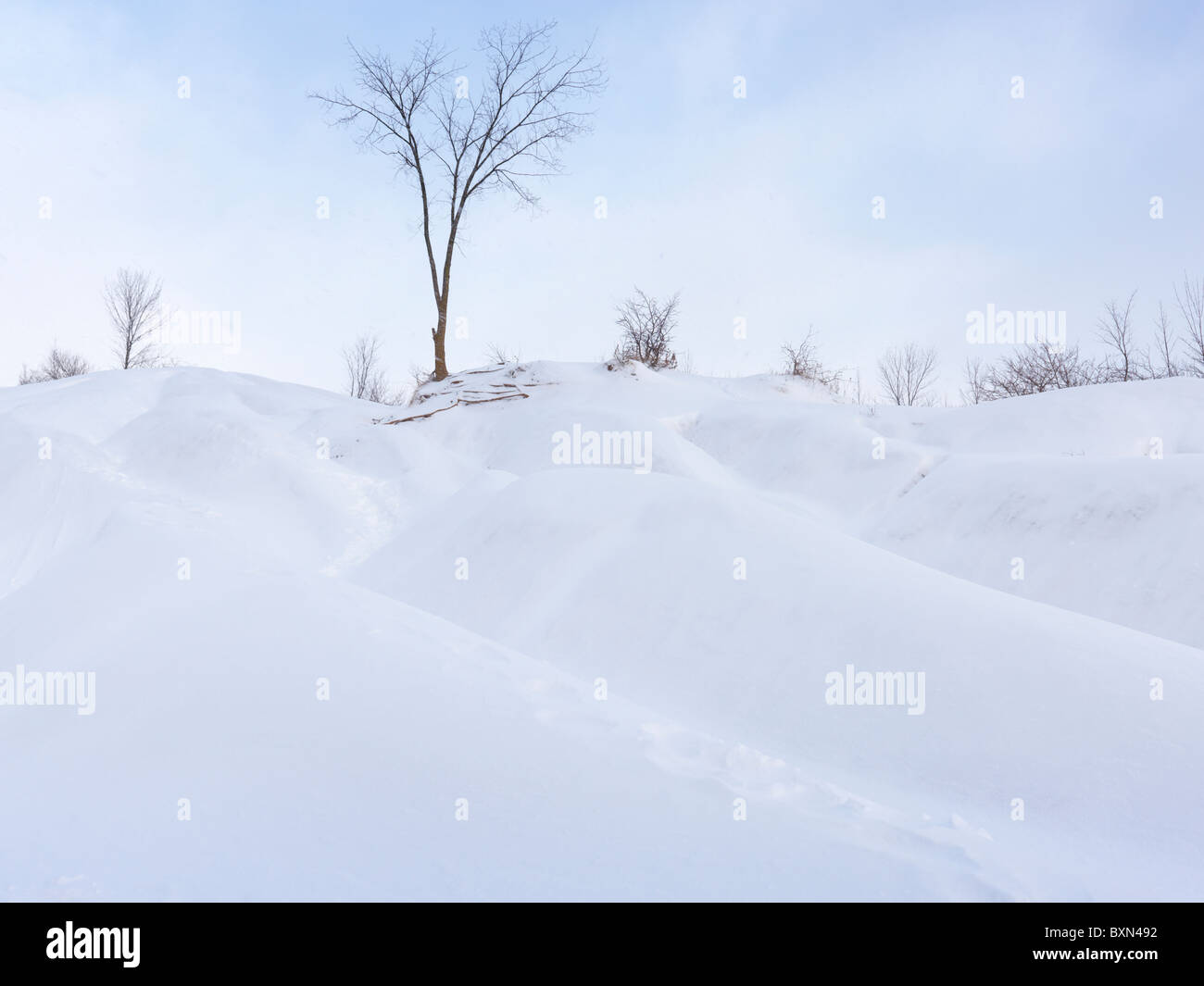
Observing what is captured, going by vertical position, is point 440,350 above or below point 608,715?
above

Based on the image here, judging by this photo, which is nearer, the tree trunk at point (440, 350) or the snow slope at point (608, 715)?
the snow slope at point (608, 715)

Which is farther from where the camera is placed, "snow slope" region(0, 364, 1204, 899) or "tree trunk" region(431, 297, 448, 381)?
"tree trunk" region(431, 297, 448, 381)

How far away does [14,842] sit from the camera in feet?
5.61

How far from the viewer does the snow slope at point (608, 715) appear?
1633 millimetres

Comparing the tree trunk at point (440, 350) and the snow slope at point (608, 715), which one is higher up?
the tree trunk at point (440, 350)

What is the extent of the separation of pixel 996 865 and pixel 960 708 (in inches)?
36.6

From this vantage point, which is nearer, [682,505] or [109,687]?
[109,687]

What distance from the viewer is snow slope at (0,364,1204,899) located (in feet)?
5.36

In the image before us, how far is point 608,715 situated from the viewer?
2.35 metres

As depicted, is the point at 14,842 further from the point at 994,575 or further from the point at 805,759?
the point at 994,575

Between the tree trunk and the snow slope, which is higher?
the tree trunk

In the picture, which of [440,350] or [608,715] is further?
[440,350]
